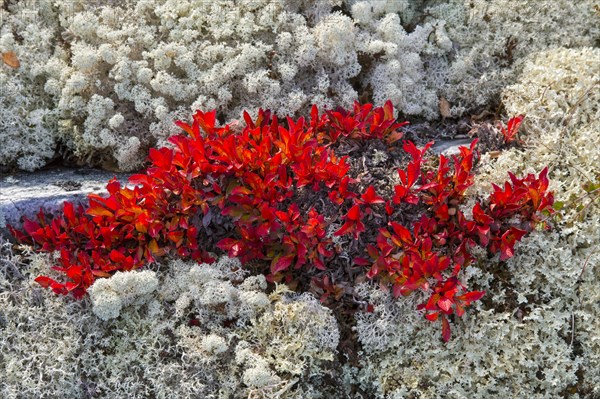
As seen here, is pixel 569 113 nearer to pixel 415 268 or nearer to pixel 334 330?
pixel 415 268

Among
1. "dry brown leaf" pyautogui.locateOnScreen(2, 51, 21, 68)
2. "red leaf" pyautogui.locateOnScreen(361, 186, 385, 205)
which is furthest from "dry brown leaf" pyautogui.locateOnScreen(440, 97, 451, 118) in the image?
"dry brown leaf" pyautogui.locateOnScreen(2, 51, 21, 68)

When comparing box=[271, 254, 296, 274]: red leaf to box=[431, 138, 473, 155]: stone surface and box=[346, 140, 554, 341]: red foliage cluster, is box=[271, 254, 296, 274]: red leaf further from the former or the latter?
box=[431, 138, 473, 155]: stone surface

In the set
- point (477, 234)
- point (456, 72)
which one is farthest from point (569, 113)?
point (477, 234)

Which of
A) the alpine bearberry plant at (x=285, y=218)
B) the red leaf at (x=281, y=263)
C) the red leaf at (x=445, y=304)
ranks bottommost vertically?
the red leaf at (x=445, y=304)

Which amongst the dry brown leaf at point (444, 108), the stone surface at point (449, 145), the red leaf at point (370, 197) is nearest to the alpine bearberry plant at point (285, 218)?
the red leaf at point (370, 197)

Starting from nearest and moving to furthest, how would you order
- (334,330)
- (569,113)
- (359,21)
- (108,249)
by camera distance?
(334,330), (108,249), (569,113), (359,21)

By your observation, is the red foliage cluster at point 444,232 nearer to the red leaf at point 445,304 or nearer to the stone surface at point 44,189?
the red leaf at point 445,304
